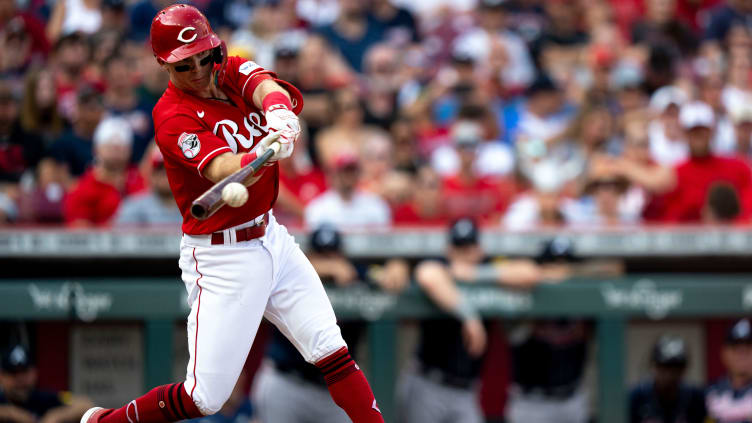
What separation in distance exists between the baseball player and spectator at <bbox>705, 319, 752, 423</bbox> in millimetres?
2691

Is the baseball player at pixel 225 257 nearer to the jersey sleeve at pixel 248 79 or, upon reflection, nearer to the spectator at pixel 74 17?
the jersey sleeve at pixel 248 79

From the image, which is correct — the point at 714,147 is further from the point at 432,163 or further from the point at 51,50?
the point at 51,50

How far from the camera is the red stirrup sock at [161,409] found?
394 cm

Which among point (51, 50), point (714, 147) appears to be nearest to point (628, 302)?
point (714, 147)

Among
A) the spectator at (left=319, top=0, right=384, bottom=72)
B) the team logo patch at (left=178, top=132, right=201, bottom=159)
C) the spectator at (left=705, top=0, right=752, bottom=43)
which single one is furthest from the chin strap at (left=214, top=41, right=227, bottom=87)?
the spectator at (left=705, top=0, right=752, bottom=43)

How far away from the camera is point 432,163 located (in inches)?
312

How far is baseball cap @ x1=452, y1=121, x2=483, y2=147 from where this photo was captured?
285 inches

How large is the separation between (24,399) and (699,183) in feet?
15.3

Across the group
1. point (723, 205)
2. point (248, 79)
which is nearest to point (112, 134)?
point (248, 79)

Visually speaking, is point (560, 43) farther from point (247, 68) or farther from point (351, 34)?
point (247, 68)

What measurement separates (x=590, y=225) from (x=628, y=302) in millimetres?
815

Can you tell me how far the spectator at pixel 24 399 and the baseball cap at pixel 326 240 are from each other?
5.24 ft

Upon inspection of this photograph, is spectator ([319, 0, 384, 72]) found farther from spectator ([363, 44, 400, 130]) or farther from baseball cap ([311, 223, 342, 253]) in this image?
baseball cap ([311, 223, 342, 253])

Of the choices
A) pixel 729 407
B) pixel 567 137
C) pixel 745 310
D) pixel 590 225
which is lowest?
pixel 729 407
